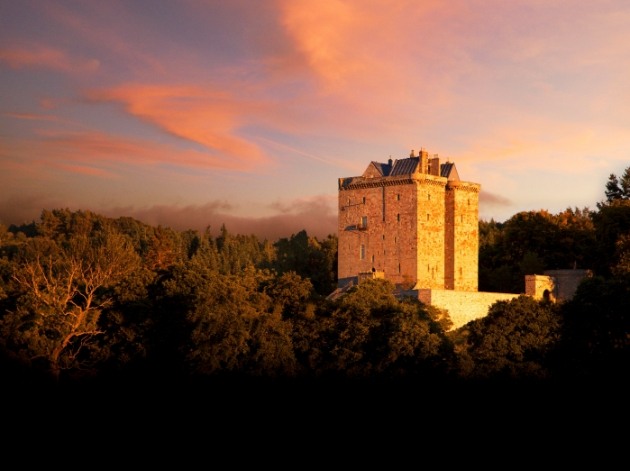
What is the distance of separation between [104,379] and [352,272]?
18050mm

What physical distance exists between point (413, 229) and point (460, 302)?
19.5 feet

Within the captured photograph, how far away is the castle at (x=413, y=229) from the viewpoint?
183 ft

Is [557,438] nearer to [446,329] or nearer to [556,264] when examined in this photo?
[446,329]

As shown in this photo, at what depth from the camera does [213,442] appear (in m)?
42.2

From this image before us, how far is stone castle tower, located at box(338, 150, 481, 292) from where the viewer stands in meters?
56.1

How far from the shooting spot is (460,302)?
5150cm

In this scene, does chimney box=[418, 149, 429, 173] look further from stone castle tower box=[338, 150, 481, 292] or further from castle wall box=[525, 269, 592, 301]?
castle wall box=[525, 269, 592, 301]

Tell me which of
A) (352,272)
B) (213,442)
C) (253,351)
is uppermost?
(352,272)

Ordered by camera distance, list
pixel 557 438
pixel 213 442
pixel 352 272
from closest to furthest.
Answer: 1. pixel 213 442
2. pixel 557 438
3. pixel 352 272

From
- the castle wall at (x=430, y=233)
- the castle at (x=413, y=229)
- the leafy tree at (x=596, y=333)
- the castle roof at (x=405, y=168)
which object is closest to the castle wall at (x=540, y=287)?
the castle at (x=413, y=229)

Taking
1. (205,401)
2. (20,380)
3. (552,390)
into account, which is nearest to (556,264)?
(552,390)

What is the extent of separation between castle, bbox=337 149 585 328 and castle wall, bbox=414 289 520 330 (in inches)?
117

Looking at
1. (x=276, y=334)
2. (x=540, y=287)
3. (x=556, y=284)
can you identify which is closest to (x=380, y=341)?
(x=276, y=334)

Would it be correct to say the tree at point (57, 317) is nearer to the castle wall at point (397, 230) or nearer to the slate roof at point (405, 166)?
the castle wall at point (397, 230)
